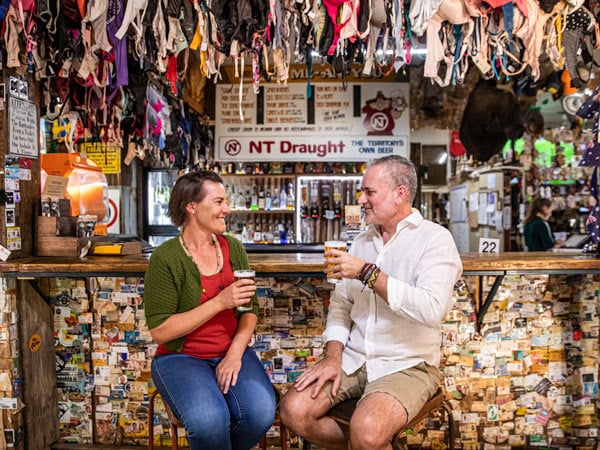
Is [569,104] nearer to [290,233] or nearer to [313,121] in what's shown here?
[313,121]

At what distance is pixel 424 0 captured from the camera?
2602mm

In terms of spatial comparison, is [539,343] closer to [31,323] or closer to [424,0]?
[424,0]

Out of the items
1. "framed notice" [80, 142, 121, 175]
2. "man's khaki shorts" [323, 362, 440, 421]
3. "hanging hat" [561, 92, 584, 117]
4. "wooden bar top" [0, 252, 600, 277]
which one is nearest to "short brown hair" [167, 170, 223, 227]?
"wooden bar top" [0, 252, 600, 277]

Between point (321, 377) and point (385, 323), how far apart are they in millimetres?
349

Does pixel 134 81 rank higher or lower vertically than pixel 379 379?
higher

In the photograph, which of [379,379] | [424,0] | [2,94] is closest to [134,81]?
[2,94]

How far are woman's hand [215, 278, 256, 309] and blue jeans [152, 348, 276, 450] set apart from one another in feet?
1.01

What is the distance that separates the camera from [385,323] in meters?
2.09

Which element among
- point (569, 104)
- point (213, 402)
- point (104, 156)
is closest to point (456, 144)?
point (569, 104)

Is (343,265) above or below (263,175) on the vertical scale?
below

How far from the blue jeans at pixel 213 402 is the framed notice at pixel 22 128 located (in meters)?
1.56

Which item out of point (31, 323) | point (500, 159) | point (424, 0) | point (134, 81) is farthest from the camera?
point (500, 159)

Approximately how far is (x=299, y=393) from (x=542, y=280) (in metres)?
1.73

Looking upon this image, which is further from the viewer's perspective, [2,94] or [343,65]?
[343,65]
